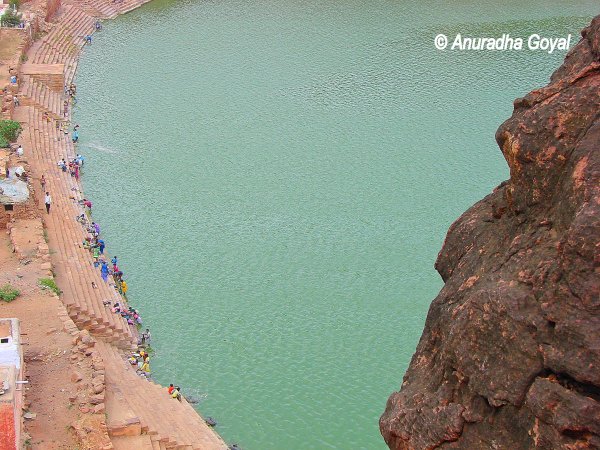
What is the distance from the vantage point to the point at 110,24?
63375 millimetres

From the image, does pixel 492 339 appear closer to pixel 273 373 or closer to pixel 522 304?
pixel 522 304

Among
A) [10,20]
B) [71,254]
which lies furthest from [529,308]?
[10,20]

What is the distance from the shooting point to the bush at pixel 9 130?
38.4 metres

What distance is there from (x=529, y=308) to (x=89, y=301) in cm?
2236

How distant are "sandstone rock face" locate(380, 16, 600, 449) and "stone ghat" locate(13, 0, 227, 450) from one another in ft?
40.6

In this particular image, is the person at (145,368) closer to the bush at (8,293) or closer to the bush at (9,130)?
the bush at (8,293)

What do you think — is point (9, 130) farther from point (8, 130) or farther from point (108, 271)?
point (108, 271)

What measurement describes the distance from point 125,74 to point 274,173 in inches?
676

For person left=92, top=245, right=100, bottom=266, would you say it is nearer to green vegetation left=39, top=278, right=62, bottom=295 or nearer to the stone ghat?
the stone ghat

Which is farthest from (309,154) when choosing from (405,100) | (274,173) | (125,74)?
(125,74)

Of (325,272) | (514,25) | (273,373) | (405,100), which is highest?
(514,25)

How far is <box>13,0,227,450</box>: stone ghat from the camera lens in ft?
71.1

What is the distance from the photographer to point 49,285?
2678 cm

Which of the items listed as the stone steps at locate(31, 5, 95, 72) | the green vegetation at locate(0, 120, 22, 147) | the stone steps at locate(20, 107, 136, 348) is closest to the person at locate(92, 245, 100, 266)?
the stone steps at locate(20, 107, 136, 348)
